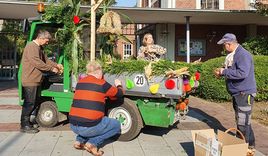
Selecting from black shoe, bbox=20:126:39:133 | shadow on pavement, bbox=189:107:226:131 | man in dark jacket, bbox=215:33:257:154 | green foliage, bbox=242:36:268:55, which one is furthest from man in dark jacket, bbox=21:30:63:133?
green foliage, bbox=242:36:268:55

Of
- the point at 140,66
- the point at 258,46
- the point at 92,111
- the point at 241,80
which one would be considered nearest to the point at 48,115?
the point at 92,111

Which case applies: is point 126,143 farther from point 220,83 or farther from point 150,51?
point 220,83

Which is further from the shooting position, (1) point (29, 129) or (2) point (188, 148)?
(1) point (29, 129)

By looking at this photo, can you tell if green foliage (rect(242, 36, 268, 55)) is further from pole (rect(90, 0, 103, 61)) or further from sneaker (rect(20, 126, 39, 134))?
sneaker (rect(20, 126, 39, 134))

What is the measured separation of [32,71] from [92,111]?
214cm

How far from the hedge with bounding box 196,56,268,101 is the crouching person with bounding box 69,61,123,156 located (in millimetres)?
7170

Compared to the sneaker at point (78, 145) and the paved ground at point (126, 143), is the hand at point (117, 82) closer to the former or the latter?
the paved ground at point (126, 143)

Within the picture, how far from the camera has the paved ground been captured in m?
6.12

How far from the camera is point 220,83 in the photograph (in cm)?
1250

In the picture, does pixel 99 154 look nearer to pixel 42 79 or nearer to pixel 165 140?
pixel 165 140

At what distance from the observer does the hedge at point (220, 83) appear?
12.1 metres

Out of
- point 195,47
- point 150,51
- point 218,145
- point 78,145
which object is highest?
point 195,47

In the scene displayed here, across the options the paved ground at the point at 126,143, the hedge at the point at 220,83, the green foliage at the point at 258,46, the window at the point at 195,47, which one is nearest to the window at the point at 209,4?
the window at the point at 195,47

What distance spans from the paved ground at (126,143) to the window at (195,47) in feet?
43.4
